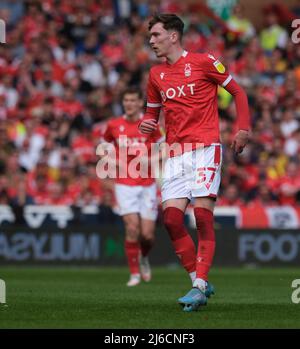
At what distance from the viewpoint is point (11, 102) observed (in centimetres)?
2211

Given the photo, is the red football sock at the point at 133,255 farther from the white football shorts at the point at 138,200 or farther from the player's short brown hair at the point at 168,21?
the player's short brown hair at the point at 168,21

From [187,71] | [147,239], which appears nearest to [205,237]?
[187,71]

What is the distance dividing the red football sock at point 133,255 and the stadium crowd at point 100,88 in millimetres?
5124

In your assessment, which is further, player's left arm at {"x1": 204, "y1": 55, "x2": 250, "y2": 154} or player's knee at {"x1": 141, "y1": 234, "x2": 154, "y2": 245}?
player's knee at {"x1": 141, "y1": 234, "x2": 154, "y2": 245}

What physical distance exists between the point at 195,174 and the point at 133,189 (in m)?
5.15

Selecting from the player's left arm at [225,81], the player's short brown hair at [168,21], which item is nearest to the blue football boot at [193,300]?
the player's left arm at [225,81]

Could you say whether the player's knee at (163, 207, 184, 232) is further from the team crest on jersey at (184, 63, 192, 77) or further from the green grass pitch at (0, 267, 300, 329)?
the team crest on jersey at (184, 63, 192, 77)

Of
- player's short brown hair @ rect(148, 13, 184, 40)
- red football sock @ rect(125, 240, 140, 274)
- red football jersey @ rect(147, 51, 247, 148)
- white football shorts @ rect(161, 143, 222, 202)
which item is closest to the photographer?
white football shorts @ rect(161, 143, 222, 202)

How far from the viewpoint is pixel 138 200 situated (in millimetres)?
14664

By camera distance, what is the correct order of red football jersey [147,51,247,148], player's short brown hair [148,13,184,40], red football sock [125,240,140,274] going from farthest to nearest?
red football sock [125,240,140,274] < player's short brown hair [148,13,184,40] < red football jersey [147,51,247,148]

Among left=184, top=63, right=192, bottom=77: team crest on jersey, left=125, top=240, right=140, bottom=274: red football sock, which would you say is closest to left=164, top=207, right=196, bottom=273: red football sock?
left=184, top=63, right=192, bottom=77: team crest on jersey

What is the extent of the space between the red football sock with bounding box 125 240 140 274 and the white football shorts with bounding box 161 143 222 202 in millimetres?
4850

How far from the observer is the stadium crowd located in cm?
2077

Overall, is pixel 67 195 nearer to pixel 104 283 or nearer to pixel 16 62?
pixel 16 62
